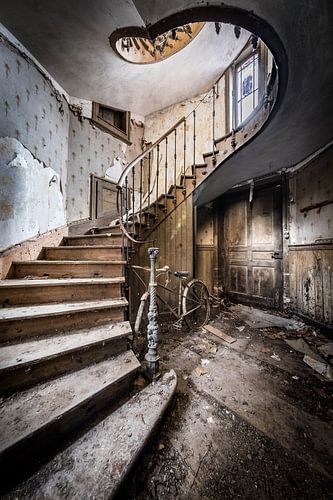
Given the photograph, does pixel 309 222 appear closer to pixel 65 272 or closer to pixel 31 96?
pixel 65 272

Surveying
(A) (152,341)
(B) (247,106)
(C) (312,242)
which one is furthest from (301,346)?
(B) (247,106)

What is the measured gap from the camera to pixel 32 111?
2.77 meters

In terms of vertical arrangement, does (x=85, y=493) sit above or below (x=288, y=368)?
above

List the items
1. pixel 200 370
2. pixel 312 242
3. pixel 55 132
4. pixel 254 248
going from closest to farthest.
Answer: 1. pixel 200 370
2. pixel 312 242
3. pixel 55 132
4. pixel 254 248

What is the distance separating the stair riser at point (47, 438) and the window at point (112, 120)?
4.96 metres

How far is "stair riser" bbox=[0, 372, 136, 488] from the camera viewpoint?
0.93 metres

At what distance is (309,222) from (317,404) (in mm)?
2712

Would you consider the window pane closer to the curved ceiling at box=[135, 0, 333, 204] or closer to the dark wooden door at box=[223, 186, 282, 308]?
the dark wooden door at box=[223, 186, 282, 308]

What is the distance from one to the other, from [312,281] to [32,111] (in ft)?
16.9

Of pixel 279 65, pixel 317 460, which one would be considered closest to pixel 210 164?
pixel 279 65

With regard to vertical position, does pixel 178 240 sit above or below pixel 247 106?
below

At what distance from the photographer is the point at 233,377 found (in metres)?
1.97

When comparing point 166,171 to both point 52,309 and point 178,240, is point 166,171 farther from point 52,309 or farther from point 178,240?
point 52,309

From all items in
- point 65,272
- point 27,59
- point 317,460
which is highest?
point 27,59
